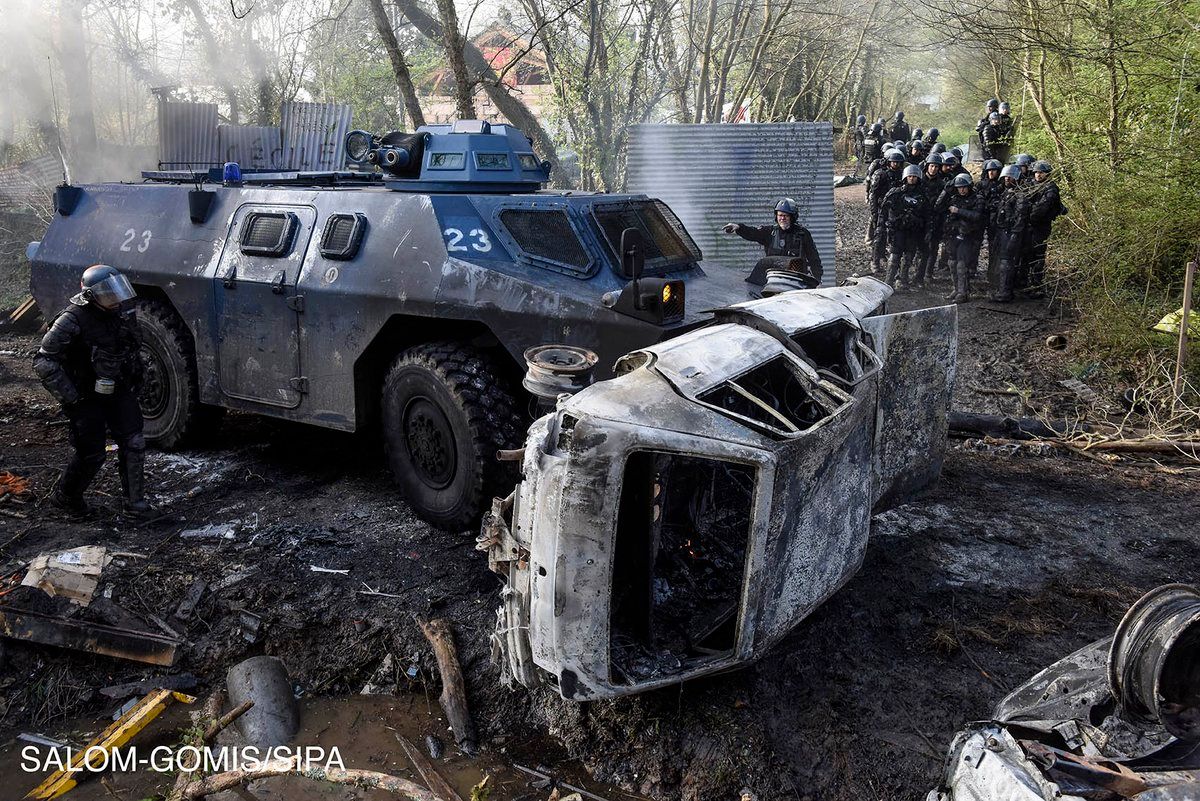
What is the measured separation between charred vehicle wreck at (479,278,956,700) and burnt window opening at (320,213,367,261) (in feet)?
8.22

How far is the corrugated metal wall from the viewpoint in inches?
360

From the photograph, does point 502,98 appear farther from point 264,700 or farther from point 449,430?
point 264,700

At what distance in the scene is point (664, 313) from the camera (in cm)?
501

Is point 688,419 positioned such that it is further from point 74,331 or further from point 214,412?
point 214,412

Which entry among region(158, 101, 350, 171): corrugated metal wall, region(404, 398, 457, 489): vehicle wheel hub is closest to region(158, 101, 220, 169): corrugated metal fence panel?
region(158, 101, 350, 171): corrugated metal wall

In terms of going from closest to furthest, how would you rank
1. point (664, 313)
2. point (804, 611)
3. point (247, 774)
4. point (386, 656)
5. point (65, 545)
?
point (247, 774), point (804, 611), point (386, 656), point (664, 313), point (65, 545)

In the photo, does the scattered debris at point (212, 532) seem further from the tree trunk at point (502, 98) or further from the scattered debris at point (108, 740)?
the tree trunk at point (502, 98)

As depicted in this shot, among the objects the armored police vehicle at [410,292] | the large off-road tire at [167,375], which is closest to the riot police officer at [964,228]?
the armored police vehicle at [410,292]

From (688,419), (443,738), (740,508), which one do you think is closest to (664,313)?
(740,508)

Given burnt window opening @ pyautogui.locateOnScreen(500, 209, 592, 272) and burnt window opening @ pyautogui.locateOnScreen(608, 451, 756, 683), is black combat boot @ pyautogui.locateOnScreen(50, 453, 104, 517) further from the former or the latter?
burnt window opening @ pyautogui.locateOnScreen(608, 451, 756, 683)

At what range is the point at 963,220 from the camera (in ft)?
41.7

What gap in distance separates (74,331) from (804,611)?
14.5 feet

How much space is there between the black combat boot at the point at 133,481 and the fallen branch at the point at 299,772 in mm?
2886

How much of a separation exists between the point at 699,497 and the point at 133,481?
3.50 m
